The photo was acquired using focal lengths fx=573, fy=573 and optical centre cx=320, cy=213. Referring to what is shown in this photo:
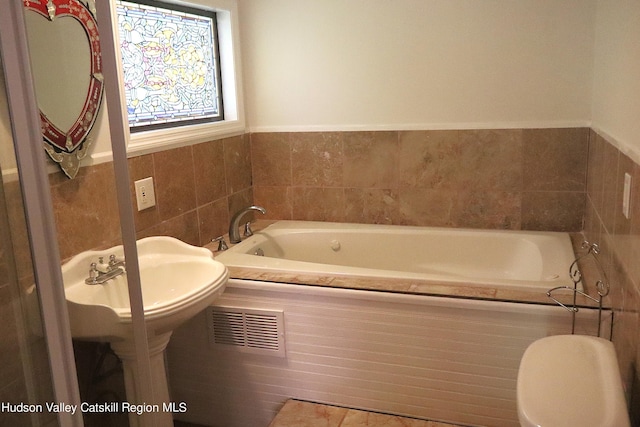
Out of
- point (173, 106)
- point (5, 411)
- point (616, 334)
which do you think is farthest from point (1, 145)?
point (173, 106)

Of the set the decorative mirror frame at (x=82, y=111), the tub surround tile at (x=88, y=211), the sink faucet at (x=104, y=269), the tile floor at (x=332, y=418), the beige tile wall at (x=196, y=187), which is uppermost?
the decorative mirror frame at (x=82, y=111)

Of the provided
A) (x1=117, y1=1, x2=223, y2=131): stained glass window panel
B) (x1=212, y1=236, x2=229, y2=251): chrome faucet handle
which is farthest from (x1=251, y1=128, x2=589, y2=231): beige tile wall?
(x1=212, y1=236, x2=229, y2=251): chrome faucet handle

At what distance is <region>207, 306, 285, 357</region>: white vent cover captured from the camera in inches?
92.7

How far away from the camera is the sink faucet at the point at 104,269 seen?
34.6 inches

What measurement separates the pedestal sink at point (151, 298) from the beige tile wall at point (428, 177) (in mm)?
1086

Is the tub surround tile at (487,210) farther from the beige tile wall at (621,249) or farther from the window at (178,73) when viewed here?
the window at (178,73)

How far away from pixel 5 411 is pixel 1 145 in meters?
0.33

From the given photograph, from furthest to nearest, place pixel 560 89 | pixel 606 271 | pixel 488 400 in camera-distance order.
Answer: pixel 560 89 < pixel 488 400 < pixel 606 271

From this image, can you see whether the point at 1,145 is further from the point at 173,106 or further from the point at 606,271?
the point at 173,106

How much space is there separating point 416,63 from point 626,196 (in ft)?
5.09

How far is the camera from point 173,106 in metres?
2.74

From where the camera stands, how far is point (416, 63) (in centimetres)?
291

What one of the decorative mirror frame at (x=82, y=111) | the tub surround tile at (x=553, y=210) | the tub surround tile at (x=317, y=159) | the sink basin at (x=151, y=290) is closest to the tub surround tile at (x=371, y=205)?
the tub surround tile at (x=317, y=159)

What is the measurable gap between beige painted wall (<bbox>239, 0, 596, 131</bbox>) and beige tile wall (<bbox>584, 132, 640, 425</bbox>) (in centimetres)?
56
